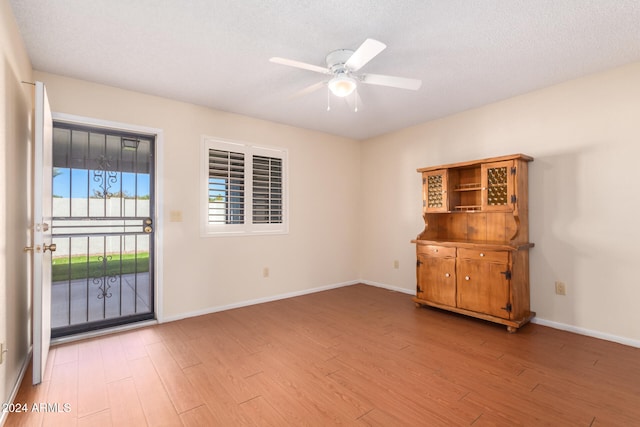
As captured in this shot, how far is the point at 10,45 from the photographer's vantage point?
6.40 ft

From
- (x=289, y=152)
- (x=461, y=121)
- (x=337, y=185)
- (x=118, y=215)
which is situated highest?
(x=461, y=121)

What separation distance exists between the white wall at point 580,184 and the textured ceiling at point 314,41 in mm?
270

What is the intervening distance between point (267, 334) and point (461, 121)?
11.3 feet

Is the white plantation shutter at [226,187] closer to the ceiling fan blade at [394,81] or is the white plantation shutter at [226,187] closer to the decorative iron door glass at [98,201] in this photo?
the decorative iron door glass at [98,201]

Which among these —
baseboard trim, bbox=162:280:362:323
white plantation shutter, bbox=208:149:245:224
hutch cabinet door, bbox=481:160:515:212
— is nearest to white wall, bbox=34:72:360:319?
baseboard trim, bbox=162:280:362:323

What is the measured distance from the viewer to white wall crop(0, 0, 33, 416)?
5.83 ft

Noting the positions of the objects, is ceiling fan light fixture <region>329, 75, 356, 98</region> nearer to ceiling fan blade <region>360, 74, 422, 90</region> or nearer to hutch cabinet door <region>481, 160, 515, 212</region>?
ceiling fan blade <region>360, 74, 422, 90</region>

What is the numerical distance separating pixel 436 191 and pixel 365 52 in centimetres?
226

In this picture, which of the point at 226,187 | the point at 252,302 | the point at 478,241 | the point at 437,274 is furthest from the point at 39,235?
the point at 478,241

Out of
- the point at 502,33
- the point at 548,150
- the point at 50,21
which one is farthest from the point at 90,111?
the point at 548,150

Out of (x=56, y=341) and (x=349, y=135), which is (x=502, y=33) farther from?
(x=56, y=341)

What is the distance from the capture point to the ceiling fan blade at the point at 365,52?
6.29 ft

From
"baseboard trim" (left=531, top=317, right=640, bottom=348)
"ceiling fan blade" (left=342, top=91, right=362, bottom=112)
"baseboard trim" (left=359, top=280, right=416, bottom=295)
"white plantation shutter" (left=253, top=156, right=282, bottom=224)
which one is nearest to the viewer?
"baseboard trim" (left=531, top=317, right=640, bottom=348)

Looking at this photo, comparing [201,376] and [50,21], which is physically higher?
[50,21]
